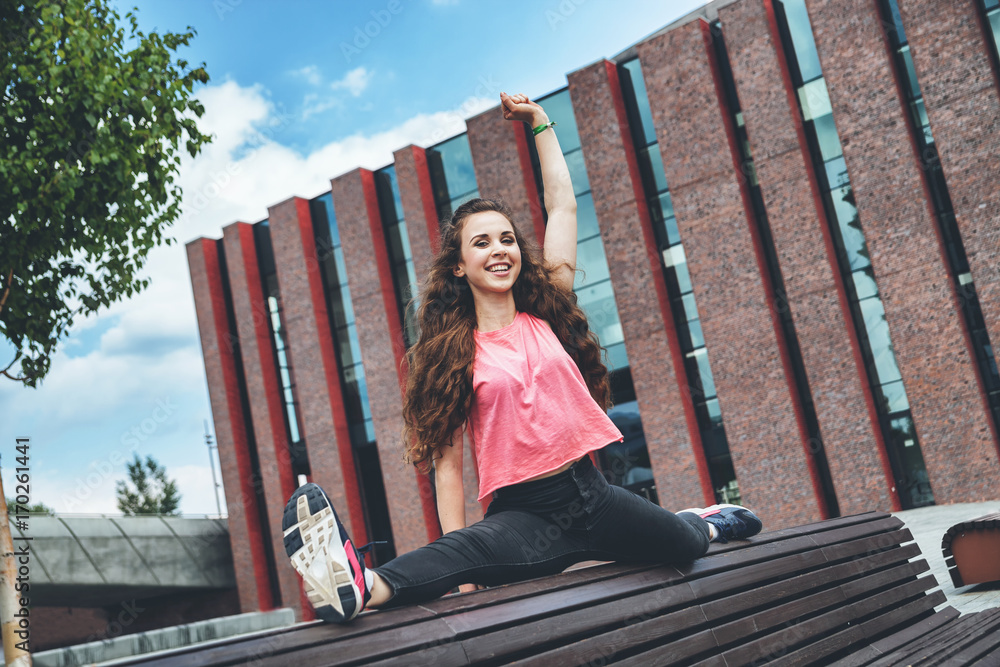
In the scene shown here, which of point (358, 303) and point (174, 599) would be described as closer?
point (358, 303)

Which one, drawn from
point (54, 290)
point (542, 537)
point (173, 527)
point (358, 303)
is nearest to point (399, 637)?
point (542, 537)

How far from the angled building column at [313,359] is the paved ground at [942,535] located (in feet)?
54.0

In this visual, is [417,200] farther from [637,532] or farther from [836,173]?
[637,532]

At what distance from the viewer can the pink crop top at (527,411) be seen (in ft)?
9.47

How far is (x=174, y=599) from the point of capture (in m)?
31.5

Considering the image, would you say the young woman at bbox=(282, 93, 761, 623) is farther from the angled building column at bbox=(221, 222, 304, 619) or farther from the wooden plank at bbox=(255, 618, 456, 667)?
the angled building column at bbox=(221, 222, 304, 619)

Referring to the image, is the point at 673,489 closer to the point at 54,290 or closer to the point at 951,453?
the point at 951,453

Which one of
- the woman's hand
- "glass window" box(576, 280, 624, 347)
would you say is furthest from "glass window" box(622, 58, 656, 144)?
the woman's hand

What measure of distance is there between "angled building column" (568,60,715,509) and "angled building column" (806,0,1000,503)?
17.6 feet

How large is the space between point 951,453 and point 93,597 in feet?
84.6

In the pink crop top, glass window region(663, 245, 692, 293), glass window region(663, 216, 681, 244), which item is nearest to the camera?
the pink crop top

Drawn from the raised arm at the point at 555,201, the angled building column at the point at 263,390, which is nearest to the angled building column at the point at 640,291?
the angled building column at the point at 263,390

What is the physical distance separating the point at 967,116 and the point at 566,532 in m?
21.2

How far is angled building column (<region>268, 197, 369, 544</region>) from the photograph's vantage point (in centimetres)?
2828
